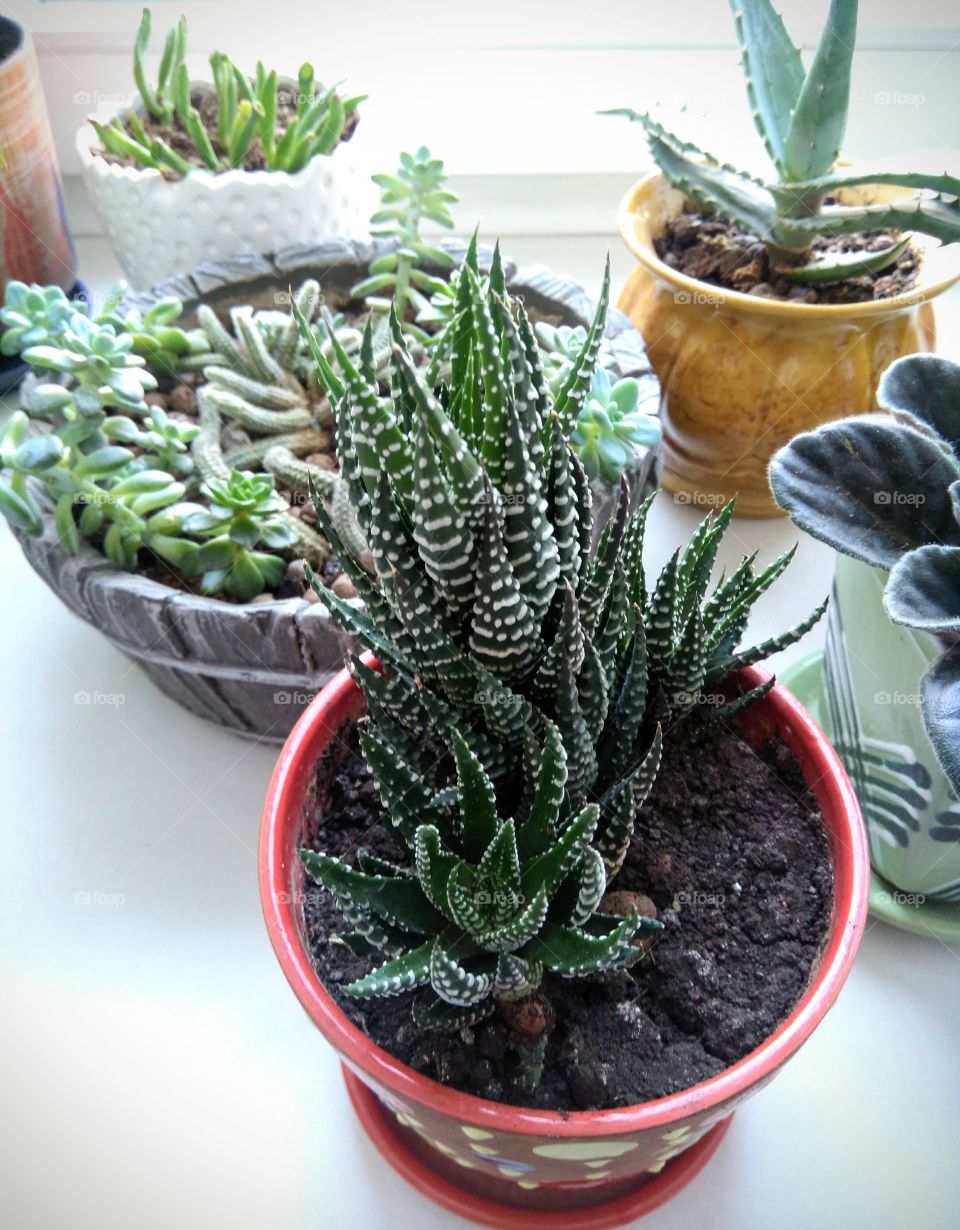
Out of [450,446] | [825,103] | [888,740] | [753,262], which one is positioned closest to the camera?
[450,446]

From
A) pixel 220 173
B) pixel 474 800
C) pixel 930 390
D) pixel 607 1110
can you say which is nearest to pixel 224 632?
pixel 474 800

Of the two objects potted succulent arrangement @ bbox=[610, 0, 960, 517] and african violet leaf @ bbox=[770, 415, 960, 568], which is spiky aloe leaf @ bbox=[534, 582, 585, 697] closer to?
african violet leaf @ bbox=[770, 415, 960, 568]

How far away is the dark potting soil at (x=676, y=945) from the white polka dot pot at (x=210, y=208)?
2.34 feet

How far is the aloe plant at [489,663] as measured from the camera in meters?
0.44

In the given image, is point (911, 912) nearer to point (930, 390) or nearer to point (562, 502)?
point (930, 390)

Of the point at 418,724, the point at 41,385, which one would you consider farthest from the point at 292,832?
the point at 41,385

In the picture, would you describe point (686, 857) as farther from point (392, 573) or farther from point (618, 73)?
point (618, 73)

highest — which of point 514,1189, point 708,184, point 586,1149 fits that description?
point 708,184

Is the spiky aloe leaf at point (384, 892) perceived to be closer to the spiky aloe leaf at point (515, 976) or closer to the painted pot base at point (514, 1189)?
the spiky aloe leaf at point (515, 976)

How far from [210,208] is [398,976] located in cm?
92

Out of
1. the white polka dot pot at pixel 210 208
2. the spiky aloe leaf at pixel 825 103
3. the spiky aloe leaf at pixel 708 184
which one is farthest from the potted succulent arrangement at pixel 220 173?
the spiky aloe leaf at pixel 825 103

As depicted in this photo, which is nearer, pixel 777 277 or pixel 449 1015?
pixel 449 1015

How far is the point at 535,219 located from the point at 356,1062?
1.22m

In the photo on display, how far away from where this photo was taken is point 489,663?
0.50m
